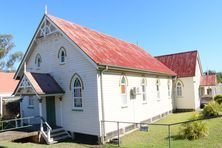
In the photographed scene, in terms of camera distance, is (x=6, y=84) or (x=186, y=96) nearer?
(x=186, y=96)

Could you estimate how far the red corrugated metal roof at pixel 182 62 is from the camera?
1137 inches

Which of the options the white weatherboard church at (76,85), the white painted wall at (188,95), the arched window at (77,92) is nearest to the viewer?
the white weatherboard church at (76,85)

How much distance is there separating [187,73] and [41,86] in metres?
18.5

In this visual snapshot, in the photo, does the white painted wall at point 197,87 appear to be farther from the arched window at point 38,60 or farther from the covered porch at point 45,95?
the arched window at point 38,60

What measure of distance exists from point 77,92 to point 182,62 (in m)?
18.5

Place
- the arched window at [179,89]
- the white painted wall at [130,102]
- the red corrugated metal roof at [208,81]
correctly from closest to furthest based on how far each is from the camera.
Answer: the white painted wall at [130,102], the arched window at [179,89], the red corrugated metal roof at [208,81]

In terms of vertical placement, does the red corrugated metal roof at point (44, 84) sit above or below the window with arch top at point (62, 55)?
below

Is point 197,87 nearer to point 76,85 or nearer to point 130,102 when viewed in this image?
point 130,102

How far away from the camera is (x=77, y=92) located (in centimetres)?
1586

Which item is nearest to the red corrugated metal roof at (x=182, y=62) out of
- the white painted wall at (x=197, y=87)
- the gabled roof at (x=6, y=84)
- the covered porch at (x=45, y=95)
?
the white painted wall at (x=197, y=87)

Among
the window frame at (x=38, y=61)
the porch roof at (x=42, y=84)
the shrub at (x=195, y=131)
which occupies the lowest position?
the shrub at (x=195, y=131)

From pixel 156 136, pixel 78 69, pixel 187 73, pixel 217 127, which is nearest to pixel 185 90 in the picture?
pixel 187 73

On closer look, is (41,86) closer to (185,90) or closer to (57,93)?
(57,93)

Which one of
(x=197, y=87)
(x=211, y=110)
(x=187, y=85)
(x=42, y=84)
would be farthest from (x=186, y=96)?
(x=42, y=84)
